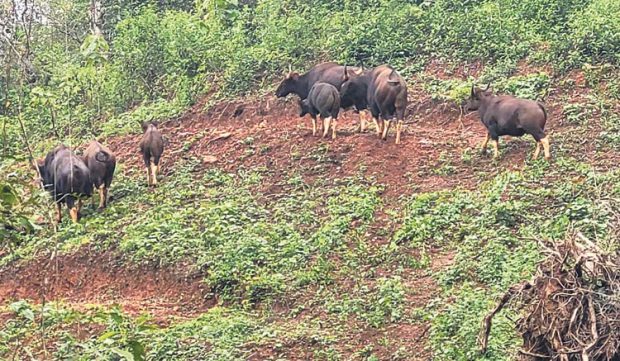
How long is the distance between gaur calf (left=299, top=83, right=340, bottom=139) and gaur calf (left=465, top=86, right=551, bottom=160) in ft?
A: 7.58

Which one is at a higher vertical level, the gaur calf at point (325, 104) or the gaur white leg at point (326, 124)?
the gaur calf at point (325, 104)

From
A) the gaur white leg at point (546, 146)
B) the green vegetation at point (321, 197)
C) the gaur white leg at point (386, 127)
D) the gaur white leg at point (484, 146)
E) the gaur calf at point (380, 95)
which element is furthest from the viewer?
the gaur white leg at point (386, 127)

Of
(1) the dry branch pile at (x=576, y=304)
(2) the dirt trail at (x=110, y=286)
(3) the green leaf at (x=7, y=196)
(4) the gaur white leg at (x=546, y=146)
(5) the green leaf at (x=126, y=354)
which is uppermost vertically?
(3) the green leaf at (x=7, y=196)

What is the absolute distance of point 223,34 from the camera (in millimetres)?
19594

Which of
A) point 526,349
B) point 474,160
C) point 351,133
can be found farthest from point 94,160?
point 526,349

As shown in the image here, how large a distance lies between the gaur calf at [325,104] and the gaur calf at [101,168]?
3.21 metres

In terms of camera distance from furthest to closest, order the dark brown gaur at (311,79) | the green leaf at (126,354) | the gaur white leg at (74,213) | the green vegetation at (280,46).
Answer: the green vegetation at (280,46), the dark brown gaur at (311,79), the gaur white leg at (74,213), the green leaf at (126,354)

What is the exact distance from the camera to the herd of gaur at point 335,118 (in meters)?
12.3

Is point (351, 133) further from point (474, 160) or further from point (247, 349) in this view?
point (247, 349)

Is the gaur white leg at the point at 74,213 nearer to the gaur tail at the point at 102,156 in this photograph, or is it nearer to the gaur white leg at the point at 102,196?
the gaur white leg at the point at 102,196

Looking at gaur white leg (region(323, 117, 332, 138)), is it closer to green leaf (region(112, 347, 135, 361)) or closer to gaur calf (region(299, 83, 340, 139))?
gaur calf (region(299, 83, 340, 139))

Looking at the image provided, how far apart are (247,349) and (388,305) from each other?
1.49 metres

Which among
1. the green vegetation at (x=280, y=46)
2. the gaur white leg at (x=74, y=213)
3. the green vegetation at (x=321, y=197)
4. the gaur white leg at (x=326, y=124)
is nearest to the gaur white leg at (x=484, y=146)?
the green vegetation at (x=321, y=197)

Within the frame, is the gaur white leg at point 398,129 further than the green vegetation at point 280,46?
No
